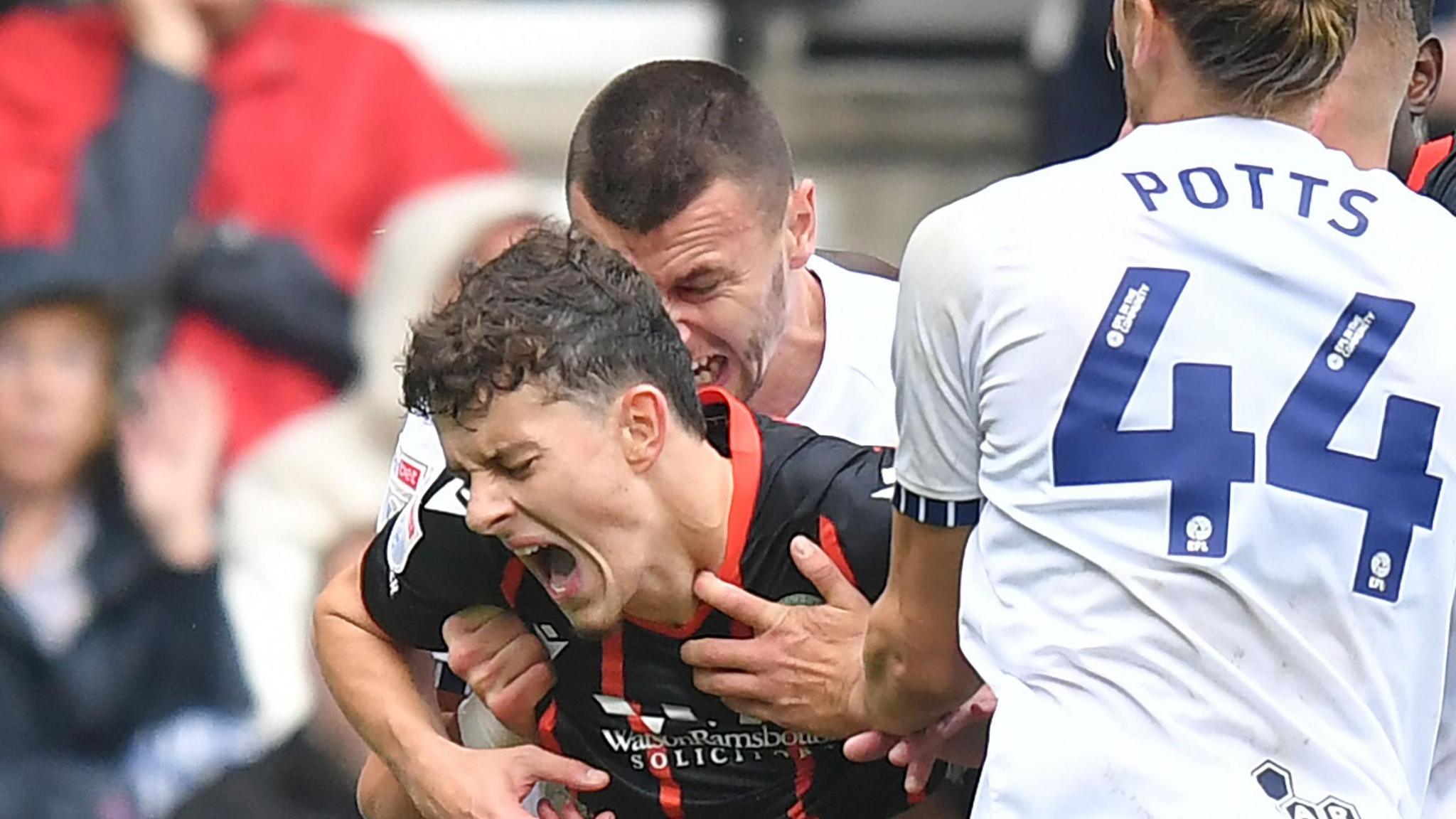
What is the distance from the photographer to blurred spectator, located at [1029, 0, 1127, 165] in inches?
249

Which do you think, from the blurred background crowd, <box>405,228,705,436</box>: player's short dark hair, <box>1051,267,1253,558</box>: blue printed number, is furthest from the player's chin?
the blurred background crowd

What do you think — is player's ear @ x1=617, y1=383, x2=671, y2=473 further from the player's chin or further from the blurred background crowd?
the blurred background crowd

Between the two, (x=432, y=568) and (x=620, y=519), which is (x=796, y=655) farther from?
(x=432, y=568)

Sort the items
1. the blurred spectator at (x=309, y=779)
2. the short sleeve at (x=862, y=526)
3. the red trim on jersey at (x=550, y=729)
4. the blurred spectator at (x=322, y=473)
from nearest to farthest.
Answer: the short sleeve at (x=862, y=526), the red trim on jersey at (x=550, y=729), the blurred spectator at (x=309, y=779), the blurred spectator at (x=322, y=473)

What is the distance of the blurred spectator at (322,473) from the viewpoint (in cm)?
577

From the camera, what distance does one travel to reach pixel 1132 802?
2.17 m

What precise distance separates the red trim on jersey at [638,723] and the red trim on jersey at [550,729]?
0.27ft

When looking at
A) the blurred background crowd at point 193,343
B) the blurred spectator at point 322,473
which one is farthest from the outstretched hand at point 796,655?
the blurred spectator at point 322,473

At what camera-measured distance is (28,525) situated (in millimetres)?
5922

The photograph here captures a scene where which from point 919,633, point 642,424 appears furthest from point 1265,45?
point 642,424

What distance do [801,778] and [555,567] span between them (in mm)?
354

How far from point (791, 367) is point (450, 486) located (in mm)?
610

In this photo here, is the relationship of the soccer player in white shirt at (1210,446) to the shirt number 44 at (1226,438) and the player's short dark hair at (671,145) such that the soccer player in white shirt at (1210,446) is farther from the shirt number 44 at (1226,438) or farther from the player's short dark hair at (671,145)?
the player's short dark hair at (671,145)

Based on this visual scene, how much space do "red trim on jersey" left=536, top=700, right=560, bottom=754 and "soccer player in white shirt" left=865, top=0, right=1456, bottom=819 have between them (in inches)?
23.9
